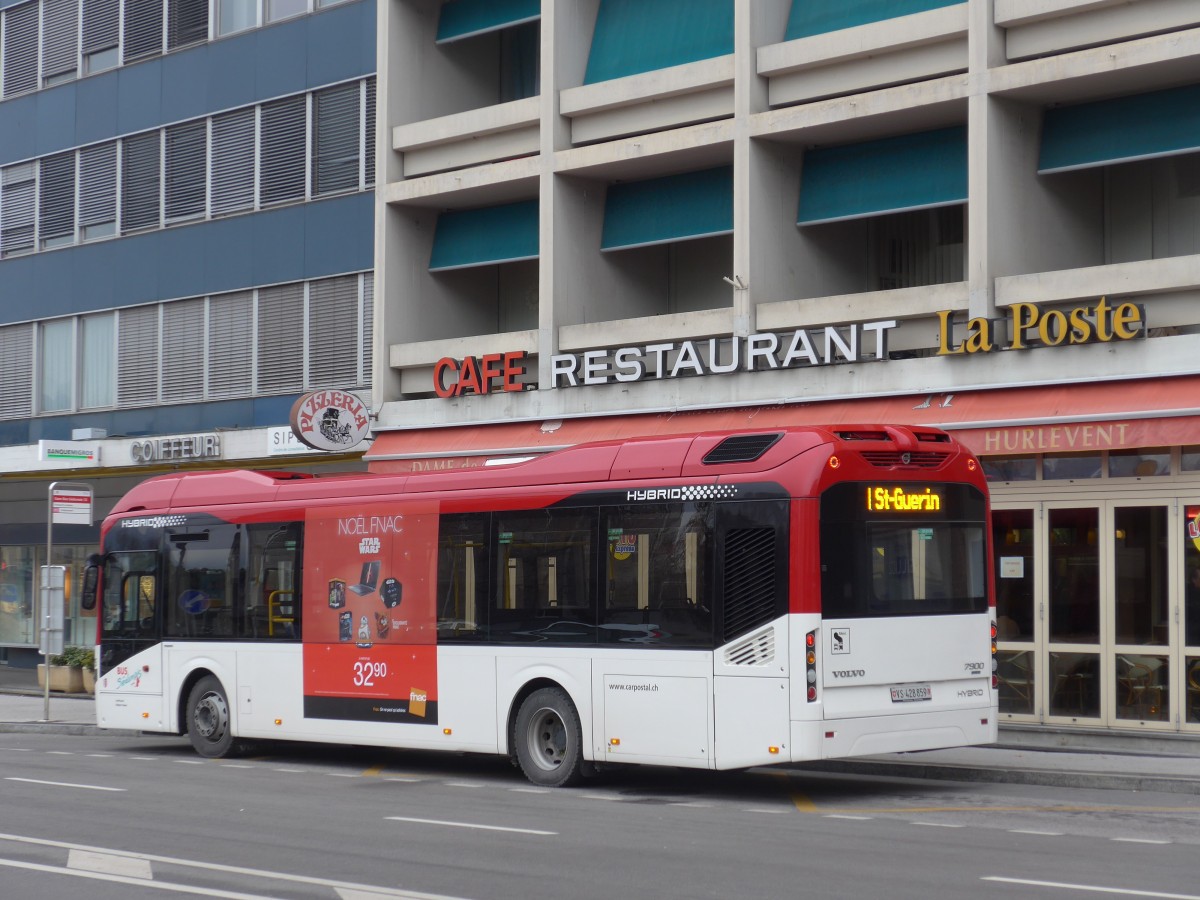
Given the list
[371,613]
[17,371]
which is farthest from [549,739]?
[17,371]

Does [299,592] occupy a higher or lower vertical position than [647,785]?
higher

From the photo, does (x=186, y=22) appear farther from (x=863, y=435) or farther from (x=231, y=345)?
(x=863, y=435)

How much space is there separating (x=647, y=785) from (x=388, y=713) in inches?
116

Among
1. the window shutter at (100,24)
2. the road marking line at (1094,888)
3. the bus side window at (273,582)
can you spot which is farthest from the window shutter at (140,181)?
the road marking line at (1094,888)

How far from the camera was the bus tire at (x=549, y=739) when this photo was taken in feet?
50.1

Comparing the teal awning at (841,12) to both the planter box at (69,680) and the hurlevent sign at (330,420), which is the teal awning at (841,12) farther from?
the planter box at (69,680)

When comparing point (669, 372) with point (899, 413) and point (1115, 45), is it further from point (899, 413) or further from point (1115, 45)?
point (1115, 45)

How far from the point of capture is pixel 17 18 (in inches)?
1369

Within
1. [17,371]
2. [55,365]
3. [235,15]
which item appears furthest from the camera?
[17,371]

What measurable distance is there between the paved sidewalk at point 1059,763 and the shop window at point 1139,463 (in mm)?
2773

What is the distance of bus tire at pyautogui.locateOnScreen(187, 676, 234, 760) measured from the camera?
1920cm

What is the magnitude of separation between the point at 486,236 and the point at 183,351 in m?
7.46

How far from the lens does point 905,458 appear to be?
14344mm

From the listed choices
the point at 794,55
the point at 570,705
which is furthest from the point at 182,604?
the point at 794,55
